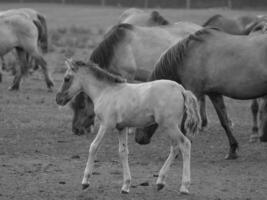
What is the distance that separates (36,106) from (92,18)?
25966 mm

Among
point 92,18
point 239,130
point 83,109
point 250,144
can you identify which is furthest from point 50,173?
point 92,18

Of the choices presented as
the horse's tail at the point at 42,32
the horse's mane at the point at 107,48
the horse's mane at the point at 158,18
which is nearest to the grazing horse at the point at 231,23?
the horse's mane at the point at 158,18

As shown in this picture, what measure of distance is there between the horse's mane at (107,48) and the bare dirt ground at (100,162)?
119cm

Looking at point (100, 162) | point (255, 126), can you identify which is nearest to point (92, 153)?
point (100, 162)

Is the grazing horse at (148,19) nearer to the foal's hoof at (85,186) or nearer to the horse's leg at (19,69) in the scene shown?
the horse's leg at (19,69)

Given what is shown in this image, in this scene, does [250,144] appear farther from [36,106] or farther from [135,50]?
[36,106]

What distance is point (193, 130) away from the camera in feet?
29.7

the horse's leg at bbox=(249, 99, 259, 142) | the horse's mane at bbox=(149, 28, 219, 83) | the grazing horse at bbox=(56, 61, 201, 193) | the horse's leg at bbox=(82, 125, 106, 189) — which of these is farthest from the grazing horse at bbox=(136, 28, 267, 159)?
the horse's leg at bbox=(82, 125, 106, 189)

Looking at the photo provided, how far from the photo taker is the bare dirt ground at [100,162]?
916 cm

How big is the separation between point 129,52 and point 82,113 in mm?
1343

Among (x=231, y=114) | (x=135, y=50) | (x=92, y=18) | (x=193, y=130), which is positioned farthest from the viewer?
(x=92, y=18)

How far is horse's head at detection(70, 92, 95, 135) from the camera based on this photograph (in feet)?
42.4

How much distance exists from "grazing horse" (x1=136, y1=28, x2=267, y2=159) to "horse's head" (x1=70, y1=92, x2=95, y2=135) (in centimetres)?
168

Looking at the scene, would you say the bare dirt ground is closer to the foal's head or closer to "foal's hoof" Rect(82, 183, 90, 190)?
"foal's hoof" Rect(82, 183, 90, 190)
